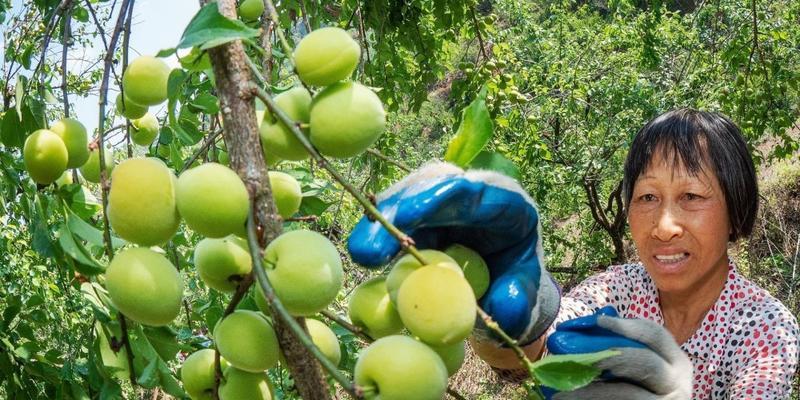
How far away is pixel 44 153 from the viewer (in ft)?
3.26

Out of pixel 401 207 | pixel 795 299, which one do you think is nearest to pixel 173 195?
pixel 401 207

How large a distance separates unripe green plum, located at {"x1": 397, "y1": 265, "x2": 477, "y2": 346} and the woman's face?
0.99 m

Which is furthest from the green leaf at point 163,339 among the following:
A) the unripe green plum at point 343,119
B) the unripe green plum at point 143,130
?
the unripe green plum at point 343,119

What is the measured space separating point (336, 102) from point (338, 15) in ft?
7.44

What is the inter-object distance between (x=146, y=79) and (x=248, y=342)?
0.38m

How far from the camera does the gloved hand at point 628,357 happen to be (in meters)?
1.09

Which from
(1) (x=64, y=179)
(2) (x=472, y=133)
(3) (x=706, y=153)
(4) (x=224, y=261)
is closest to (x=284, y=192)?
(4) (x=224, y=261)

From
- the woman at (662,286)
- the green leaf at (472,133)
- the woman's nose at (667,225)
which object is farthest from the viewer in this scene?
the woman's nose at (667,225)

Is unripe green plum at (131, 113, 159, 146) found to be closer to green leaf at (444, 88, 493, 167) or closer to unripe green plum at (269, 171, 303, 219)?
unripe green plum at (269, 171, 303, 219)

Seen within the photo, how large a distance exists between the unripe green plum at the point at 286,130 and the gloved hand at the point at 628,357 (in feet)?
1.74

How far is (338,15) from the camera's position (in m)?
2.90

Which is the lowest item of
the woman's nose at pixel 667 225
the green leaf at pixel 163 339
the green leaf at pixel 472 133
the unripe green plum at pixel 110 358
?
the unripe green plum at pixel 110 358

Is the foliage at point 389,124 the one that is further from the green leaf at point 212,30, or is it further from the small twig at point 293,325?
the small twig at point 293,325

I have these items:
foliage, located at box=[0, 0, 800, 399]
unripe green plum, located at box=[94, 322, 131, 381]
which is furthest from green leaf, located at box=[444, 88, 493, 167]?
unripe green plum, located at box=[94, 322, 131, 381]
